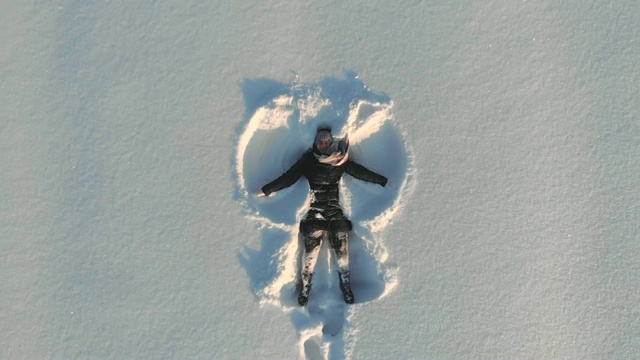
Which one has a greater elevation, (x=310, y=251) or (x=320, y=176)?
(x=320, y=176)

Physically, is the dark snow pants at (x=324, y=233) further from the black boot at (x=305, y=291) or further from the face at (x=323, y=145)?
the face at (x=323, y=145)

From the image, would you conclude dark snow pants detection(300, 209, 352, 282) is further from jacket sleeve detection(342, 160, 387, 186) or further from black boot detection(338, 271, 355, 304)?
jacket sleeve detection(342, 160, 387, 186)

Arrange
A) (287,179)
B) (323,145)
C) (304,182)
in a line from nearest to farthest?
(323,145), (287,179), (304,182)

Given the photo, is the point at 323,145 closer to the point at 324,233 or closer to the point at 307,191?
the point at 307,191

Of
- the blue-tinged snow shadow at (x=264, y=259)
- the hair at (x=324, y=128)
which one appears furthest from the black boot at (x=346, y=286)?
the hair at (x=324, y=128)

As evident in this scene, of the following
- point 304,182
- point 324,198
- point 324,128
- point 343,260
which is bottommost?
point 343,260

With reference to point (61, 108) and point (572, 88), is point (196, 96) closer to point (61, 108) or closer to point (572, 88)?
point (61, 108)

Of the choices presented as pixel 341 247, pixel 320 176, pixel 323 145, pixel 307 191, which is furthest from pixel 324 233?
pixel 323 145
